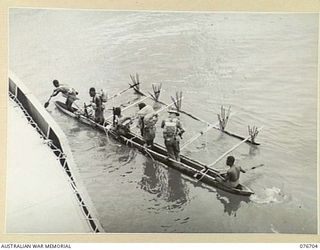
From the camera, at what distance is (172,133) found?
123cm

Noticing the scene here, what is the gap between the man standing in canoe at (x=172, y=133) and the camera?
123 cm

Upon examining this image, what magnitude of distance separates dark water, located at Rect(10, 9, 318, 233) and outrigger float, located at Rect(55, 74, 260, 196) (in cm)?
1

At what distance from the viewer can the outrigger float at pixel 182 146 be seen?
121 cm

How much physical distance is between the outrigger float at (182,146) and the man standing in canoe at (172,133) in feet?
0.04

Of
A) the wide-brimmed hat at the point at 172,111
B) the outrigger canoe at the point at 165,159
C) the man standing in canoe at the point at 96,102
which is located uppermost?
the man standing in canoe at the point at 96,102

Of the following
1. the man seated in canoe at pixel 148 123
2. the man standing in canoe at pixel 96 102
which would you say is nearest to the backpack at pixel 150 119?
the man seated in canoe at pixel 148 123

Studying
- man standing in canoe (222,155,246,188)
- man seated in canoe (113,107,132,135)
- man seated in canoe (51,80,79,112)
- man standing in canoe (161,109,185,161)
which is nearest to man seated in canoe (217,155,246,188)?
man standing in canoe (222,155,246,188)

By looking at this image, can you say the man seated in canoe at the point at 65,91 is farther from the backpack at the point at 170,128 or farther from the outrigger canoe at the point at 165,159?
the backpack at the point at 170,128

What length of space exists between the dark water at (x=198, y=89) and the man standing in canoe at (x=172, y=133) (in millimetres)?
16

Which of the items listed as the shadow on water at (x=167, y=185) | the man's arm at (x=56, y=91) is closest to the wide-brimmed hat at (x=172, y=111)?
the shadow on water at (x=167, y=185)

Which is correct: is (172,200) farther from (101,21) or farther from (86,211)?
(101,21)

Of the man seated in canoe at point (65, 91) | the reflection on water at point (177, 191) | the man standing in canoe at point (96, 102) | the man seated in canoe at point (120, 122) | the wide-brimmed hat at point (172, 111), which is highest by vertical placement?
the man seated in canoe at point (65, 91)

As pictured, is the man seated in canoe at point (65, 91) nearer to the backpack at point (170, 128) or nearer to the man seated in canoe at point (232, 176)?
the backpack at point (170, 128)

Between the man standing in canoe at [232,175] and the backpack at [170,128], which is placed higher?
the backpack at [170,128]
